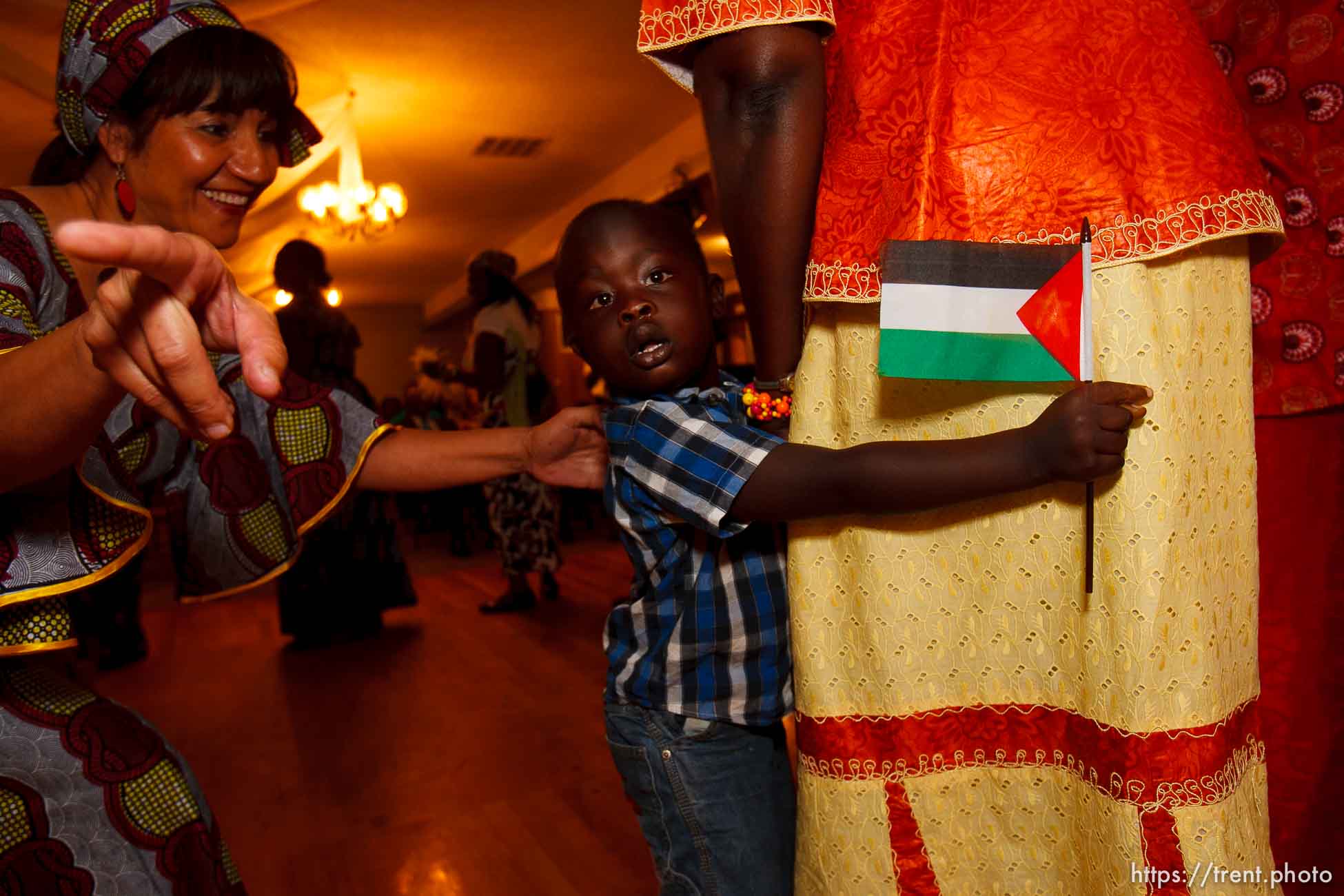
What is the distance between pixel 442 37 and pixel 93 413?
5.91m

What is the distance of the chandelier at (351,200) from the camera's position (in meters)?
7.49

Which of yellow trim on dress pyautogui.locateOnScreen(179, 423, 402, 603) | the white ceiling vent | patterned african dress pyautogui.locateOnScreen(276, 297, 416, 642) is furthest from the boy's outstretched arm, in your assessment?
the white ceiling vent

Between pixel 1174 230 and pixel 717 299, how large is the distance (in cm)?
63

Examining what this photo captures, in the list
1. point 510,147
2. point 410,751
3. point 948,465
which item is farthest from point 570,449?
point 510,147

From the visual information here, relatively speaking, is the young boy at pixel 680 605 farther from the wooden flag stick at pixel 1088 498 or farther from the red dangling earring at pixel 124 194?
A: the red dangling earring at pixel 124 194

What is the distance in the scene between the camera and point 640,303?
117 centimetres

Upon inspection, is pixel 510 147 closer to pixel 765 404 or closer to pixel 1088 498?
pixel 765 404

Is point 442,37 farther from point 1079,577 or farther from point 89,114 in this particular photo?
point 1079,577

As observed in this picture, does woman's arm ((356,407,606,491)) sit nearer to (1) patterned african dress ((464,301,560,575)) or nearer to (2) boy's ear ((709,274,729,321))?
(2) boy's ear ((709,274,729,321))

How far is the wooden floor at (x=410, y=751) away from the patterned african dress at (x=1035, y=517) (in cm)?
118

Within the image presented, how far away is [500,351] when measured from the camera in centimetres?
491

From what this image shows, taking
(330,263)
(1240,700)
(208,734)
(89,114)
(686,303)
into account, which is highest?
(330,263)

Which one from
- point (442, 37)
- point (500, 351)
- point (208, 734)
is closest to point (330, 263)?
point (442, 37)

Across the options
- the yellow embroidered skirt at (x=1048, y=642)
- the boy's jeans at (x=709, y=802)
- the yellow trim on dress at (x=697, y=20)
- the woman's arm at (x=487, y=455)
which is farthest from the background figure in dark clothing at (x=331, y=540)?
the yellow embroidered skirt at (x=1048, y=642)
